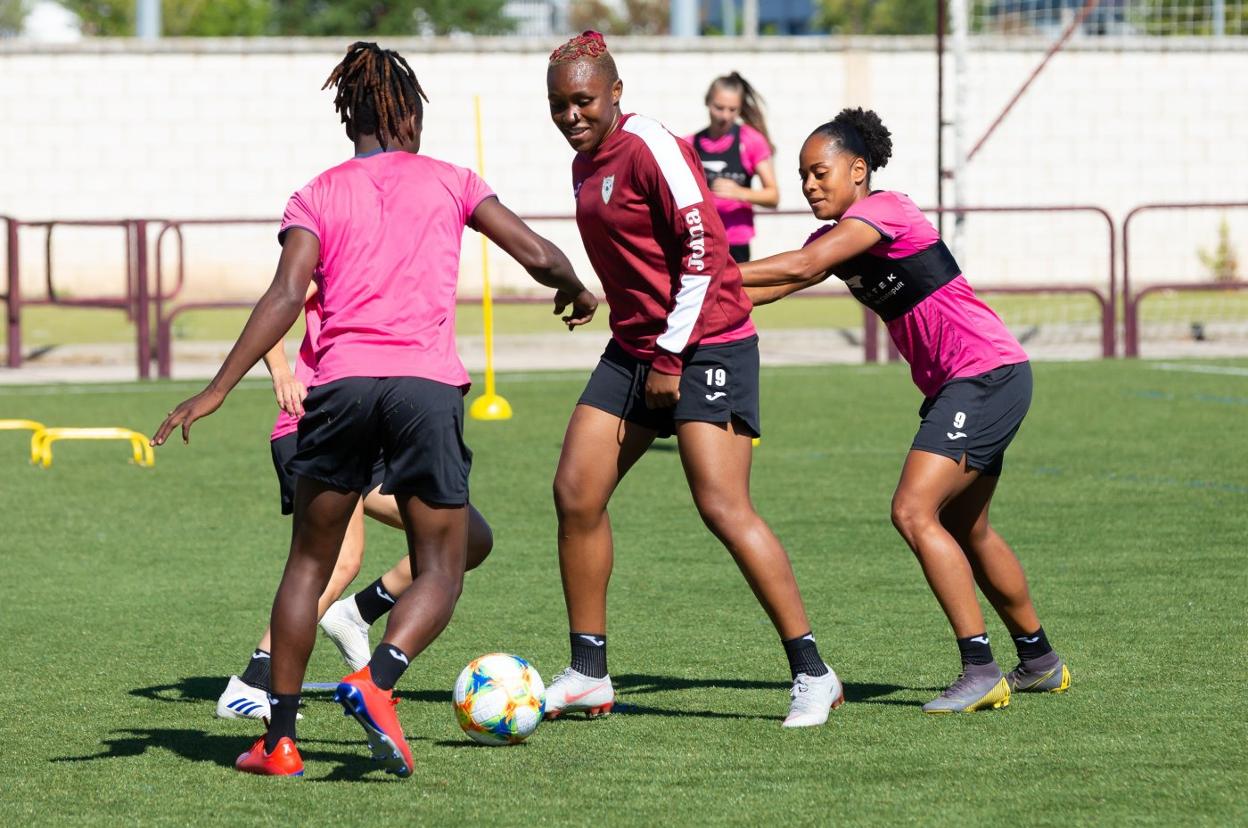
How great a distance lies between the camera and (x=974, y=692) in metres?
5.98

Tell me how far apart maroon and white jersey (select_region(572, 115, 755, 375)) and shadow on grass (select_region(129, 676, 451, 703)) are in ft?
4.46

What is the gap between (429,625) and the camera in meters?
5.26

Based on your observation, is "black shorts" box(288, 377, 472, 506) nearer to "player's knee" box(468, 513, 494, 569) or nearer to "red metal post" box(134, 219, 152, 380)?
"player's knee" box(468, 513, 494, 569)

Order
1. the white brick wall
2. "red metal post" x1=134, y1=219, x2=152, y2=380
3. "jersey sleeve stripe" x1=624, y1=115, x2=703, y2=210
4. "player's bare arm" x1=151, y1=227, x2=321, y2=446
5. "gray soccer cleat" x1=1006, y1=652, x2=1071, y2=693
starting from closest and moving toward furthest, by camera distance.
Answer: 1. "player's bare arm" x1=151, y1=227, x2=321, y2=446
2. "jersey sleeve stripe" x1=624, y1=115, x2=703, y2=210
3. "gray soccer cleat" x1=1006, y1=652, x2=1071, y2=693
4. "red metal post" x1=134, y1=219, x2=152, y2=380
5. the white brick wall

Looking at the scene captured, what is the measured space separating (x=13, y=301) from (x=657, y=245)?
14.5m

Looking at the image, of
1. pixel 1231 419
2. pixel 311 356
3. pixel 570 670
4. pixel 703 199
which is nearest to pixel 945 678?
pixel 570 670

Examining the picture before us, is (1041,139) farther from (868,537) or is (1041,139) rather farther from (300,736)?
(300,736)

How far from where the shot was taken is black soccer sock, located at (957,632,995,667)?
6023mm

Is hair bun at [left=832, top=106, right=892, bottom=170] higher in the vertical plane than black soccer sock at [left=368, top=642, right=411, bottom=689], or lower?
higher

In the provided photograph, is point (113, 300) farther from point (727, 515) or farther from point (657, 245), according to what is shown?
point (727, 515)

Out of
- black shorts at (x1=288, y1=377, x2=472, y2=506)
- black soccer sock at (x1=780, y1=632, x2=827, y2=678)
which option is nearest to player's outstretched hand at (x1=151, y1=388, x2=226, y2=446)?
black shorts at (x1=288, y1=377, x2=472, y2=506)

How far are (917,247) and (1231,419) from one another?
878 centimetres

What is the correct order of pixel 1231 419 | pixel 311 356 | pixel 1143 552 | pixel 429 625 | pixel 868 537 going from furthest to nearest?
pixel 1231 419 < pixel 868 537 < pixel 1143 552 < pixel 311 356 < pixel 429 625

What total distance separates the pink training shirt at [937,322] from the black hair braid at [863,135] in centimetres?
16
